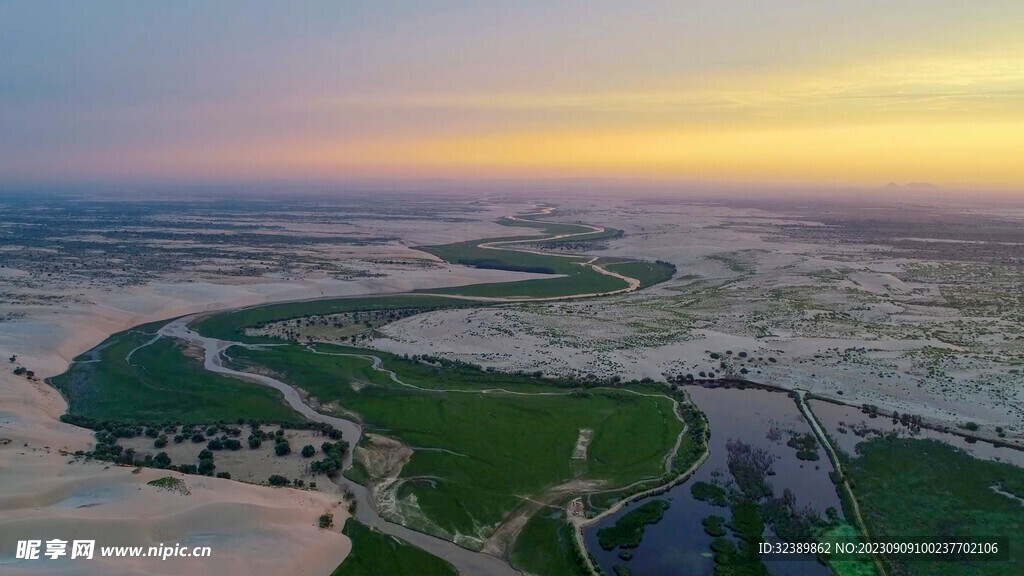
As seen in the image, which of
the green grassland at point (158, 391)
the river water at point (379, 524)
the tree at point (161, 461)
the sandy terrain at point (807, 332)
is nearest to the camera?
the river water at point (379, 524)

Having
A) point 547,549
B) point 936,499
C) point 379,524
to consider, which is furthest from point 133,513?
point 936,499

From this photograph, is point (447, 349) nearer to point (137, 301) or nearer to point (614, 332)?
point (614, 332)

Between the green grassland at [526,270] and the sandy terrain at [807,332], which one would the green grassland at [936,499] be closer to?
the sandy terrain at [807,332]

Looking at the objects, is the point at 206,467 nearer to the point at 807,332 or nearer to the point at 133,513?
the point at 133,513

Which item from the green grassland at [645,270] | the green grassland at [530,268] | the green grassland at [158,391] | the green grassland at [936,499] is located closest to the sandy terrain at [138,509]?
the green grassland at [158,391]

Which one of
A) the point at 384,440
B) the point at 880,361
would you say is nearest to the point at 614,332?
the point at 880,361

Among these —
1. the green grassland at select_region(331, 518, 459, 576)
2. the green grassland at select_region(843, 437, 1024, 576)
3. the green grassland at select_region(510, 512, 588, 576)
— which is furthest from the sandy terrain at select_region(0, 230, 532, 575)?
the green grassland at select_region(843, 437, 1024, 576)
